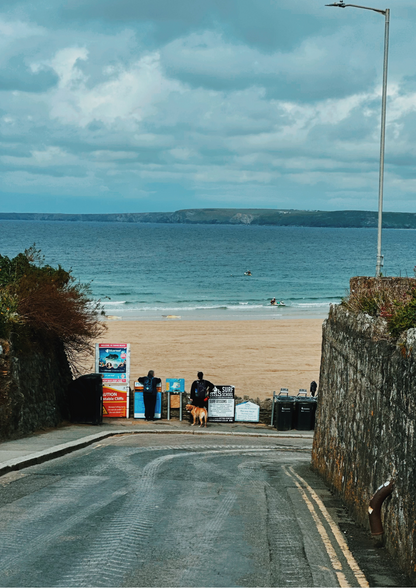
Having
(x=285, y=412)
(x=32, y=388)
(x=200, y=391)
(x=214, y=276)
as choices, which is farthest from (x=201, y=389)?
Answer: (x=214, y=276)

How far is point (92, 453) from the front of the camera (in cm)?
1359

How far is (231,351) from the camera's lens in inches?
1378

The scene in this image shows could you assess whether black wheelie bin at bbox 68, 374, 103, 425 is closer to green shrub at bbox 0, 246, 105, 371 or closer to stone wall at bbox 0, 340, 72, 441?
stone wall at bbox 0, 340, 72, 441

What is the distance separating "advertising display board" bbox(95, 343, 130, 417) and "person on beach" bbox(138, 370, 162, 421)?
2.05 ft

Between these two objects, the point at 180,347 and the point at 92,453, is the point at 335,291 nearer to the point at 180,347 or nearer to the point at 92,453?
the point at 180,347

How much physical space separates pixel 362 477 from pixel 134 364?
2233cm

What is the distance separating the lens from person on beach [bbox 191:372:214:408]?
62.2ft

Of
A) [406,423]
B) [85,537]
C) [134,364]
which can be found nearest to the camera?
[406,423]

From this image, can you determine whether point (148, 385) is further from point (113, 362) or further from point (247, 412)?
point (247, 412)

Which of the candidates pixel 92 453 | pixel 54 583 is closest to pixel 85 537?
pixel 54 583

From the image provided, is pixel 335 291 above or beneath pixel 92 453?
above

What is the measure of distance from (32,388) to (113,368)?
4.12 metres

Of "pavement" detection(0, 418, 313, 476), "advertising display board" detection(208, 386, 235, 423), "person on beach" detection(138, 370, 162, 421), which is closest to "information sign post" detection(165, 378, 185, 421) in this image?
"person on beach" detection(138, 370, 162, 421)

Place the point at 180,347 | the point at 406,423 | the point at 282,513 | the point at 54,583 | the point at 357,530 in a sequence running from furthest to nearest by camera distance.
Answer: the point at 180,347
the point at 282,513
the point at 357,530
the point at 406,423
the point at 54,583
